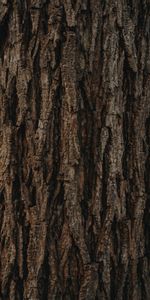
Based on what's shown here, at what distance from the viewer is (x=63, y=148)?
2.17 m

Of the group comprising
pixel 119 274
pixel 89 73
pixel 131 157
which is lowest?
pixel 119 274

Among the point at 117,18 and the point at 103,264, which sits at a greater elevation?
the point at 117,18

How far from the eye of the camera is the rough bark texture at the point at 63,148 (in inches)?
85.3

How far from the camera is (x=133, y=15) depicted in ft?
7.44

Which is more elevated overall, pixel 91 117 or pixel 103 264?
pixel 91 117

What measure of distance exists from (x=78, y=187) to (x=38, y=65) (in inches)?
22.6

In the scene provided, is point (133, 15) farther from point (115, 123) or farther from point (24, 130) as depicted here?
point (24, 130)

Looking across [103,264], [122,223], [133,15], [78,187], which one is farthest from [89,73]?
[103,264]

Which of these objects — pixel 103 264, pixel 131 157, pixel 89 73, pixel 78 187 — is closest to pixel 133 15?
pixel 89 73

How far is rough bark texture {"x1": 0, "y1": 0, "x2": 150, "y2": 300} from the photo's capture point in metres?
2.17

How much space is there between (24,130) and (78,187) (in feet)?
1.16

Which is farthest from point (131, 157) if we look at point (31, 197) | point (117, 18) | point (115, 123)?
point (117, 18)

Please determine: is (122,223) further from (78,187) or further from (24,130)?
(24,130)

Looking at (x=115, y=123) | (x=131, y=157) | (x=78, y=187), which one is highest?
(x=115, y=123)
